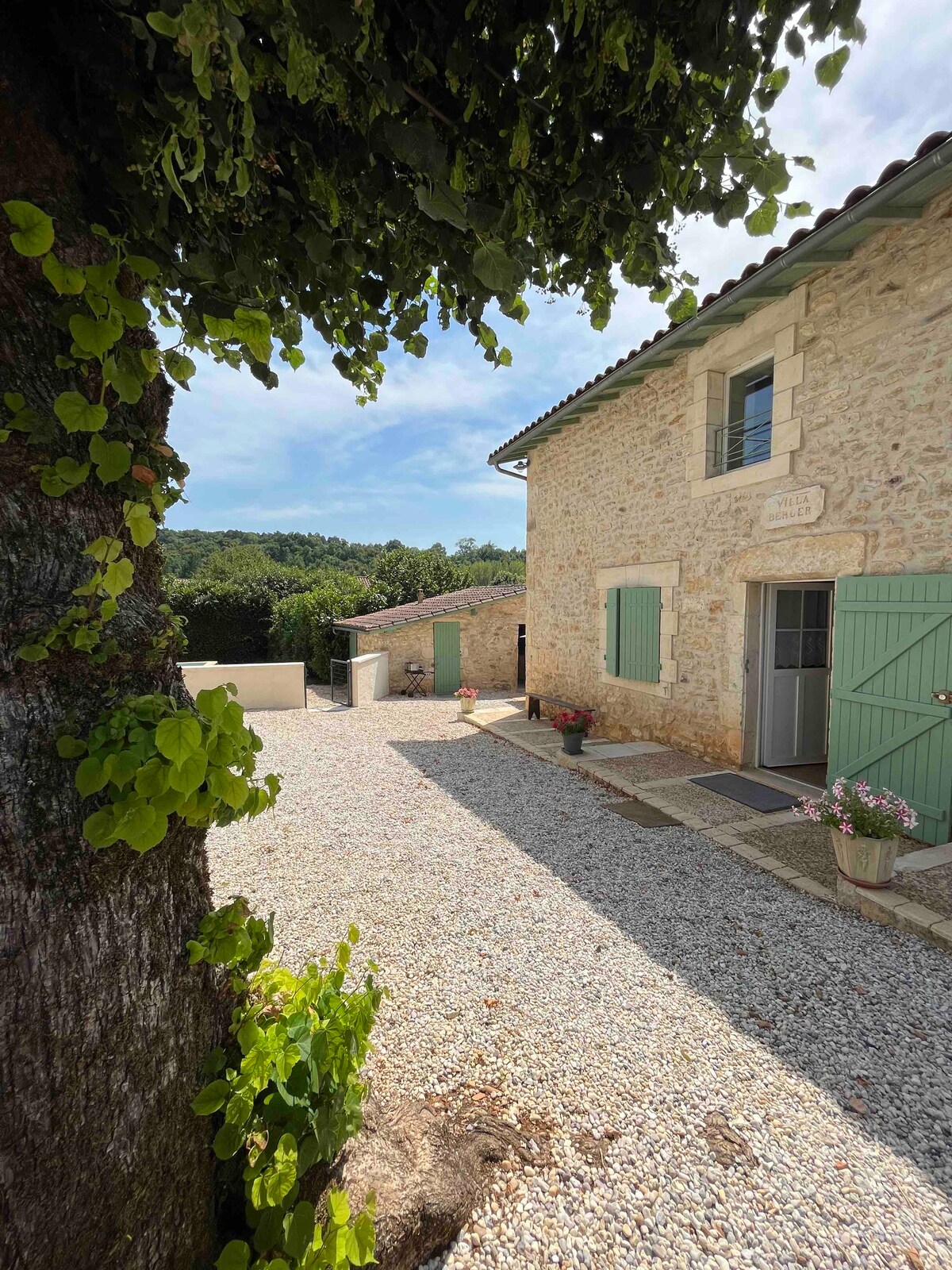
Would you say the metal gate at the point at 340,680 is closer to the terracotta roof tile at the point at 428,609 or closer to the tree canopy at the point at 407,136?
the terracotta roof tile at the point at 428,609

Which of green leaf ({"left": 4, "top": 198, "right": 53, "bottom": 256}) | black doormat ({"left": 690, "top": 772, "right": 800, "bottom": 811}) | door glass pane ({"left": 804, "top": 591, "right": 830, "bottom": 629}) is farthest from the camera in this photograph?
door glass pane ({"left": 804, "top": 591, "right": 830, "bottom": 629})

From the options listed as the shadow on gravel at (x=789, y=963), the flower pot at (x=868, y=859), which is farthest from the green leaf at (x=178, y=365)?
the flower pot at (x=868, y=859)

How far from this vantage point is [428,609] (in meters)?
14.1

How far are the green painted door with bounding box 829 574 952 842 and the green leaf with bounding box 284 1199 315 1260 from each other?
4477mm

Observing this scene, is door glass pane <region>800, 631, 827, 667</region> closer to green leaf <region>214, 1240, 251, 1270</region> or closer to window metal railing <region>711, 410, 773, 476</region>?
window metal railing <region>711, 410, 773, 476</region>

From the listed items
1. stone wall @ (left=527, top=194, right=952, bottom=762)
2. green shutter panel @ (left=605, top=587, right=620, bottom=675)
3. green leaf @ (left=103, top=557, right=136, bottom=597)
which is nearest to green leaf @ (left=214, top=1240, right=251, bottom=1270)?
green leaf @ (left=103, top=557, right=136, bottom=597)

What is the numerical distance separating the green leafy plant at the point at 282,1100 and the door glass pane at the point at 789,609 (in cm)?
556

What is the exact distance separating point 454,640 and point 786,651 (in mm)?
8600

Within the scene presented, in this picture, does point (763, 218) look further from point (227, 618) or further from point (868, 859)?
point (227, 618)

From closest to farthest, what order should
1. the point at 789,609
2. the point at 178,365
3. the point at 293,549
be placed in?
the point at 178,365 → the point at 789,609 → the point at 293,549

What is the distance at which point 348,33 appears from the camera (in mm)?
947

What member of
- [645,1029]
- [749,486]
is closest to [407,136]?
[645,1029]

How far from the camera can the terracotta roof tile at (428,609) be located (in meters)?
13.2

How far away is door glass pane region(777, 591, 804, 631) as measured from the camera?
5.73 m
